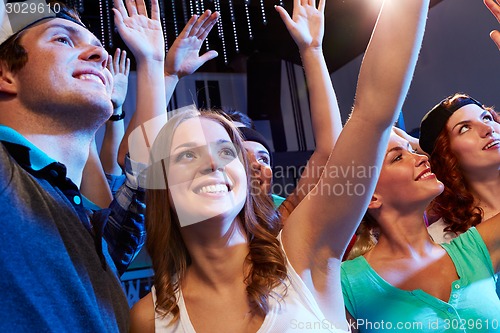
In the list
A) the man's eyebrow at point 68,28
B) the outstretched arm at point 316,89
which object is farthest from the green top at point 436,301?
the man's eyebrow at point 68,28

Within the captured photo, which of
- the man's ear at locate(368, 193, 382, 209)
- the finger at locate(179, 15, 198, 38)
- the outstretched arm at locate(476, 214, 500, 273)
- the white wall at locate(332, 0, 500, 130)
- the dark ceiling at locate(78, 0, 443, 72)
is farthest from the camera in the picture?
the dark ceiling at locate(78, 0, 443, 72)

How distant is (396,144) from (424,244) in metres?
0.38

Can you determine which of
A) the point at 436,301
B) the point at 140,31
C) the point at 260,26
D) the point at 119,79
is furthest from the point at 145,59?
the point at 260,26

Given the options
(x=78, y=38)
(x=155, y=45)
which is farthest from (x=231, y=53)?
(x=78, y=38)

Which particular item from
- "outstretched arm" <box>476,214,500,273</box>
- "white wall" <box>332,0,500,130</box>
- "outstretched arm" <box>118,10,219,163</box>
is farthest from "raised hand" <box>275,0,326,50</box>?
"white wall" <box>332,0,500,130</box>

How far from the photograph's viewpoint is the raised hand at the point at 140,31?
173 centimetres

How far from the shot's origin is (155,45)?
1.78 m

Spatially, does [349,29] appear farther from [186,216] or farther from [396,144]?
[186,216]

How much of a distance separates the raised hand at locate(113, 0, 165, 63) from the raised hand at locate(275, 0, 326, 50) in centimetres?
46

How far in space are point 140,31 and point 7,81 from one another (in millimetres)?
591

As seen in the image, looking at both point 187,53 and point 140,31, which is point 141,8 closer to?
point 140,31

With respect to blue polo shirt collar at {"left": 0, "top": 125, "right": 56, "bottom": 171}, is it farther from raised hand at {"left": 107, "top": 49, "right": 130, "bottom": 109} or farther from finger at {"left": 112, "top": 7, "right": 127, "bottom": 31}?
raised hand at {"left": 107, "top": 49, "right": 130, "bottom": 109}

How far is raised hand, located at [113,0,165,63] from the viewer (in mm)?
1732

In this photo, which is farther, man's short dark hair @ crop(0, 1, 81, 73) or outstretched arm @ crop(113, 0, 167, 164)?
outstretched arm @ crop(113, 0, 167, 164)
